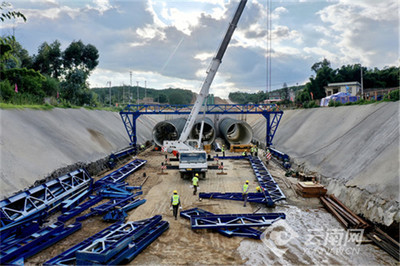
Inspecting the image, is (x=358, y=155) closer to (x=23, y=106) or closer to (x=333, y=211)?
(x=333, y=211)

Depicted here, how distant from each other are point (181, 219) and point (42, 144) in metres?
11.5

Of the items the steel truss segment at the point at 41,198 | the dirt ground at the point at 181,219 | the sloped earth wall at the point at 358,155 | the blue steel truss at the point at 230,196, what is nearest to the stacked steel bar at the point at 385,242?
the sloped earth wall at the point at 358,155

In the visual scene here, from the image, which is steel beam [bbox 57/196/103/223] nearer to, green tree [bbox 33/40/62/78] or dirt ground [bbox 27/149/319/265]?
dirt ground [bbox 27/149/319/265]

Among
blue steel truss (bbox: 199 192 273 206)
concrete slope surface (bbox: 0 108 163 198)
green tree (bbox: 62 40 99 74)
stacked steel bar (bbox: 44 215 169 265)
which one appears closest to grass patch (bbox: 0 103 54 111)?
concrete slope surface (bbox: 0 108 163 198)

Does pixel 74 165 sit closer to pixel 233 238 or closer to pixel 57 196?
pixel 57 196

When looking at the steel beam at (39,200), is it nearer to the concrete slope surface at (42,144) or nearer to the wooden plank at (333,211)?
the concrete slope surface at (42,144)

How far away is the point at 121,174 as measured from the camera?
18.0 metres

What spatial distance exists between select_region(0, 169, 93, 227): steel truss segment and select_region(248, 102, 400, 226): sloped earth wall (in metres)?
13.9

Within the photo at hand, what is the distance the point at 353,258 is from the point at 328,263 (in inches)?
40.9

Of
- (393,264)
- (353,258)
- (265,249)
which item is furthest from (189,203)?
(393,264)

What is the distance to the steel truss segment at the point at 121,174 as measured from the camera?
1615 centimetres

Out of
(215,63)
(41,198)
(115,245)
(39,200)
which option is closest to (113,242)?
(115,245)

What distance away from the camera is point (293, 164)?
70.9 ft

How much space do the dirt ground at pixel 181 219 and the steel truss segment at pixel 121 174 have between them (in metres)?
0.46
